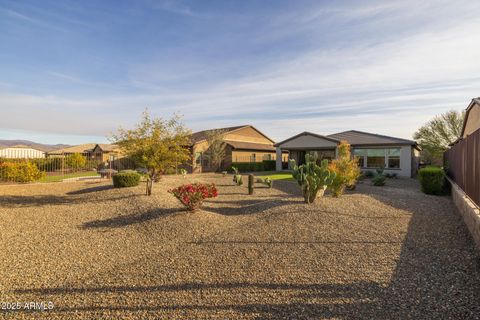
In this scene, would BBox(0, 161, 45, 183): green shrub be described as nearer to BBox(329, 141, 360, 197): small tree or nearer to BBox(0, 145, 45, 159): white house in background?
BBox(0, 145, 45, 159): white house in background

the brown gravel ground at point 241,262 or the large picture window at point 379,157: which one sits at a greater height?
the large picture window at point 379,157

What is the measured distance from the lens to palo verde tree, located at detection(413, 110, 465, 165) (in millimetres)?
32188

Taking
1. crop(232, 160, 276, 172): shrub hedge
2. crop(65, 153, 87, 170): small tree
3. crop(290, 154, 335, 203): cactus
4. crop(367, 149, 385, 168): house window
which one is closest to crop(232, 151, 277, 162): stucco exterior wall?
crop(232, 160, 276, 172): shrub hedge

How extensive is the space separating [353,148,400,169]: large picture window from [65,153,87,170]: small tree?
28.6 metres

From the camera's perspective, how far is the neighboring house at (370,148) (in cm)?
2459

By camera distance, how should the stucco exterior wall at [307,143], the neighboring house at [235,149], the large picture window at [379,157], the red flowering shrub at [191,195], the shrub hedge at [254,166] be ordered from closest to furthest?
1. the red flowering shrub at [191,195]
2. the large picture window at [379,157]
3. the stucco exterior wall at [307,143]
4. the neighboring house at [235,149]
5. the shrub hedge at [254,166]

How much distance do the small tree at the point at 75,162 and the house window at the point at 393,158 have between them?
1259 inches

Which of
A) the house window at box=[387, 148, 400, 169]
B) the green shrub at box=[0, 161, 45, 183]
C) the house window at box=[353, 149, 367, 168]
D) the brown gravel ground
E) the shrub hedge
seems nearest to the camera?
the brown gravel ground

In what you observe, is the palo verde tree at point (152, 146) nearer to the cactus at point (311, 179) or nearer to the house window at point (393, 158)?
the cactus at point (311, 179)

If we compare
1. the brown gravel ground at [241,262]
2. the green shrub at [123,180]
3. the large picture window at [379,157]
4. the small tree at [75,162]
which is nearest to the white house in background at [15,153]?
the small tree at [75,162]

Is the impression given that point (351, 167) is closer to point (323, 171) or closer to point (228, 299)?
point (323, 171)

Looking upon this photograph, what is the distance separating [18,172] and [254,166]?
24076 mm

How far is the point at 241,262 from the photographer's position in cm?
576

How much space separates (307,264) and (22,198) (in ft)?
46.9
